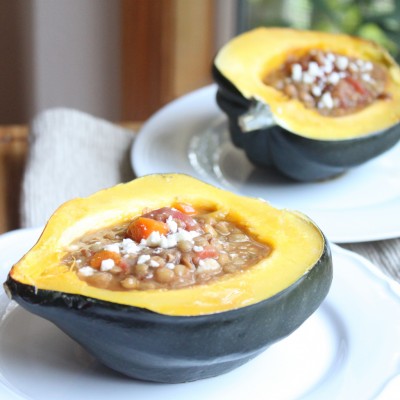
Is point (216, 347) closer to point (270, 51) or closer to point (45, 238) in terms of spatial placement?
point (45, 238)

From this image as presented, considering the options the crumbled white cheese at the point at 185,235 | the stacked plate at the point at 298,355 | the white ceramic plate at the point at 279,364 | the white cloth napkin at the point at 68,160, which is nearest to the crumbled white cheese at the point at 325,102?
the stacked plate at the point at 298,355

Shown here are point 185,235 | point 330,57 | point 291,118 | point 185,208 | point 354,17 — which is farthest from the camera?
point 354,17

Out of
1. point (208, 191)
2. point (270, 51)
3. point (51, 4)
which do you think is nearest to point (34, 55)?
point (51, 4)

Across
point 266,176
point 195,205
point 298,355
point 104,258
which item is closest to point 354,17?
point 266,176

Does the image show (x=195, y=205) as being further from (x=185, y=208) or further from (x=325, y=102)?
(x=325, y=102)

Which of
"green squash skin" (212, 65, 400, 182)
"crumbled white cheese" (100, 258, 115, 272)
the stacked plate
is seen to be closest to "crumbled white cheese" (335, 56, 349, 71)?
"green squash skin" (212, 65, 400, 182)

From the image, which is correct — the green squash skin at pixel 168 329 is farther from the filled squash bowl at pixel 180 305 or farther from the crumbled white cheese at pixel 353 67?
the crumbled white cheese at pixel 353 67

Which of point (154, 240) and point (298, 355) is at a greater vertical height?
point (154, 240)
